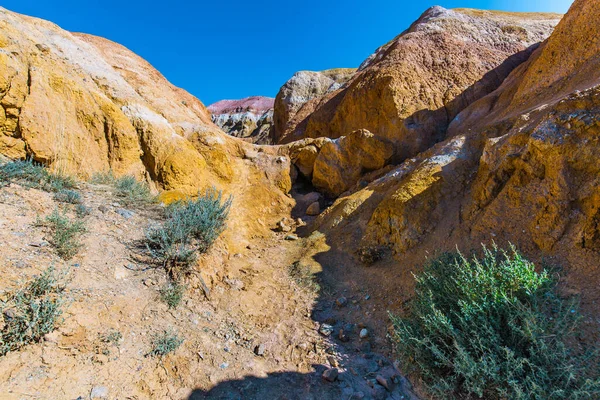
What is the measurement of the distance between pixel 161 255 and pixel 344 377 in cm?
294

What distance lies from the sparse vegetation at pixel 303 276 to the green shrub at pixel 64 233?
10.9ft

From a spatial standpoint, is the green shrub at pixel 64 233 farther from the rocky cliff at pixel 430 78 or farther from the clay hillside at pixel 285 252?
the rocky cliff at pixel 430 78

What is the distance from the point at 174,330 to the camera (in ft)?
11.0

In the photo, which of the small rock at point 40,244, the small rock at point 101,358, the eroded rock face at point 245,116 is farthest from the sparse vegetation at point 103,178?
the eroded rock face at point 245,116

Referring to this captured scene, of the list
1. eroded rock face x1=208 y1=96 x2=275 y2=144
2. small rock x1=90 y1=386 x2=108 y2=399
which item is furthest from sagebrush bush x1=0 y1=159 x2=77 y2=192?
eroded rock face x1=208 y1=96 x2=275 y2=144

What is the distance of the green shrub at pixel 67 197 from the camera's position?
4473mm

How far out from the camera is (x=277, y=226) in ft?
26.3

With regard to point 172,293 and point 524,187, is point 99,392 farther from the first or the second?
point 524,187

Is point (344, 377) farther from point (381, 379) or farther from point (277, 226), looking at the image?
point (277, 226)

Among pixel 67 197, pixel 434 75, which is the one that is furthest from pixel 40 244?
pixel 434 75

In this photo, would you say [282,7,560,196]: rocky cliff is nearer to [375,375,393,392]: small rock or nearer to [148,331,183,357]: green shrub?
[375,375,393,392]: small rock

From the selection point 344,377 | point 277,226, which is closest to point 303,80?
point 277,226

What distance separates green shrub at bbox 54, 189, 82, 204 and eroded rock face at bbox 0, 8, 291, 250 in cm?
140

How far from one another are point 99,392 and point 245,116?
3593 centimetres
